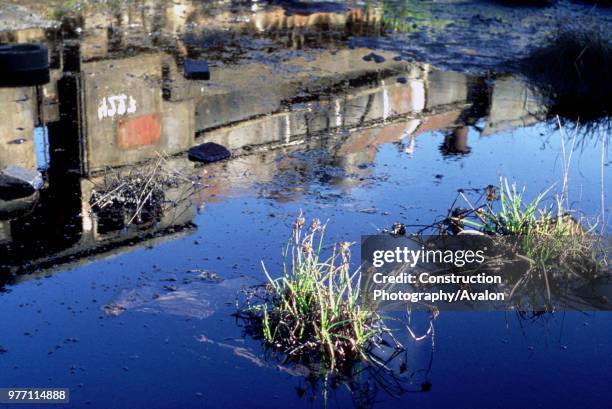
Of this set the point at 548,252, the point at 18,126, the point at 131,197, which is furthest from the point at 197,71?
the point at 548,252

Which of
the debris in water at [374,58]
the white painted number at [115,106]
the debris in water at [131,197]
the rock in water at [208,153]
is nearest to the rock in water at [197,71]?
the white painted number at [115,106]

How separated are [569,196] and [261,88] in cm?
344

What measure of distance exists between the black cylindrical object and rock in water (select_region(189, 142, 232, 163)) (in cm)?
222

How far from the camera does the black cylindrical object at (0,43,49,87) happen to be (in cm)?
819

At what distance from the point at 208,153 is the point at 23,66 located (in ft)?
8.32

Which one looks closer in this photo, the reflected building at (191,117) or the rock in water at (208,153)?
the reflected building at (191,117)

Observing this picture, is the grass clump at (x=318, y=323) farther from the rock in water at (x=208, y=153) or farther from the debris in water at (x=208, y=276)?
the rock in water at (x=208, y=153)

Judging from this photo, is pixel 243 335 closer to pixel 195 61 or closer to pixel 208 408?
pixel 208 408

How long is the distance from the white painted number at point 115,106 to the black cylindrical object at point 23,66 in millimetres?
757

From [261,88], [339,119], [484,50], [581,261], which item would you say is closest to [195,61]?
[261,88]

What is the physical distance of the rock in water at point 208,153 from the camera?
6.78 m

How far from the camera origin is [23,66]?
8289 mm

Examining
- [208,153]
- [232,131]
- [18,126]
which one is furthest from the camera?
[232,131]

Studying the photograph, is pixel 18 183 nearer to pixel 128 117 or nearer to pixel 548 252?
pixel 128 117
